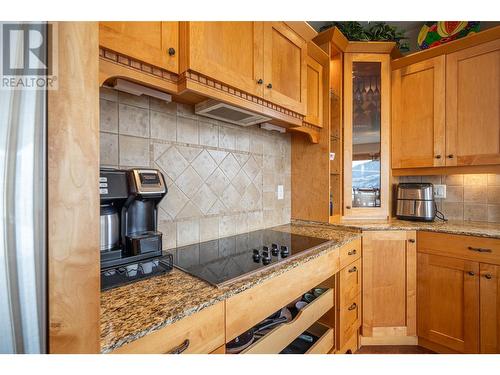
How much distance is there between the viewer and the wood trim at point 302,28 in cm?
139

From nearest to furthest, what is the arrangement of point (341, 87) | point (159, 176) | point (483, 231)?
point (159, 176) < point (483, 231) < point (341, 87)

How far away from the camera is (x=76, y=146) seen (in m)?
0.42

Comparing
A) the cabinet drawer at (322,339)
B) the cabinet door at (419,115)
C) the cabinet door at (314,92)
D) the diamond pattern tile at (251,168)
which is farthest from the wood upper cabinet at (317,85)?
the cabinet drawer at (322,339)

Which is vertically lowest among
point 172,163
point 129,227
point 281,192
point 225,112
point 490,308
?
point 490,308

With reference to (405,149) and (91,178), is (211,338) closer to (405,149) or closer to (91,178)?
(91,178)

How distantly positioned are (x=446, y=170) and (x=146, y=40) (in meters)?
2.18

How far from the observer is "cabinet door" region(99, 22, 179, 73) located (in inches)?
29.9

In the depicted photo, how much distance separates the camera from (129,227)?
2.99ft

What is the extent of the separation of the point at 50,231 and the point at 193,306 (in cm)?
43

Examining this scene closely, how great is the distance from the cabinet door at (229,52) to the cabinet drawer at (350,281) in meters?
1.17

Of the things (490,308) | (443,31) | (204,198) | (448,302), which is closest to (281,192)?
(204,198)

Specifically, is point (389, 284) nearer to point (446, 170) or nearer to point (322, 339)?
point (322, 339)

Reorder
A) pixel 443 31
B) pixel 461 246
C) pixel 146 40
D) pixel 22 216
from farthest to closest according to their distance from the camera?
pixel 443 31 → pixel 461 246 → pixel 146 40 → pixel 22 216
